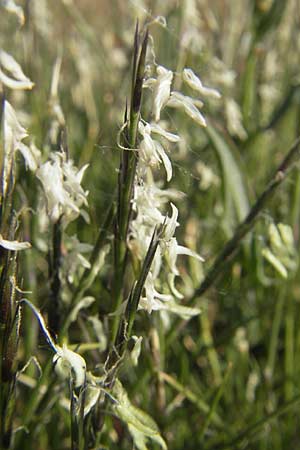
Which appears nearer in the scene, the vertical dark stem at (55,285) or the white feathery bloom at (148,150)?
the white feathery bloom at (148,150)

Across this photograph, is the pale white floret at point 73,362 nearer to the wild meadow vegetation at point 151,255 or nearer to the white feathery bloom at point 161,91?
the wild meadow vegetation at point 151,255

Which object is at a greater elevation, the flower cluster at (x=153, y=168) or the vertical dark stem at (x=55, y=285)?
the flower cluster at (x=153, y=168)

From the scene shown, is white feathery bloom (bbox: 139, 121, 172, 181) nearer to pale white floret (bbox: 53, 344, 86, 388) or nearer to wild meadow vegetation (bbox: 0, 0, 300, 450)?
wild meadow vegetation (bbox: 0, 0, 300, 450)

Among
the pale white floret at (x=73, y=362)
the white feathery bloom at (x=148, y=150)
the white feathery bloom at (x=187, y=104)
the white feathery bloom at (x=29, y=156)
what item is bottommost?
the pale white floret at (x=73, y=362)

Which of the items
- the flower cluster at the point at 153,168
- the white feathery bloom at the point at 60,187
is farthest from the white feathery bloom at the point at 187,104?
the white feathery bloom at the point at 60,187

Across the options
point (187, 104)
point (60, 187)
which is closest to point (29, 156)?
point (60, 187)

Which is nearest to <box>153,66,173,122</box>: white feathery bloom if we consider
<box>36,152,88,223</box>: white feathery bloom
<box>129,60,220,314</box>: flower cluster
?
<box>129,60,220,314</box>: flower cluster
